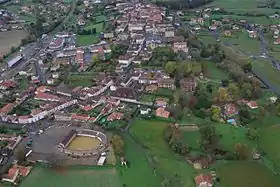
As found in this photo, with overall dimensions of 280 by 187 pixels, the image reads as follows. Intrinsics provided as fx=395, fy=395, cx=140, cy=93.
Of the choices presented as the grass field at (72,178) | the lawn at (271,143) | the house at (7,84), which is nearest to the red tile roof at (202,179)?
the grass field at (72,178)

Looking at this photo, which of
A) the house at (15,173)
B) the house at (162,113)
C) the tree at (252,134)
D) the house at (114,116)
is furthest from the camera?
the house at (162,113)

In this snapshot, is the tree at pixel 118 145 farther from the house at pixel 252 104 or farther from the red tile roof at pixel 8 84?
the red tile roof at pixel 8 84

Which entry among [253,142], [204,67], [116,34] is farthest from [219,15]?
[253,142]

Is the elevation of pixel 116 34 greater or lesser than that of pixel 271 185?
greater

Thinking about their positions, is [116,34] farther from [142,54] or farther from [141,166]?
[141,166]

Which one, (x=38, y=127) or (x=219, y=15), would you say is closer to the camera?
(x=38, y=127)

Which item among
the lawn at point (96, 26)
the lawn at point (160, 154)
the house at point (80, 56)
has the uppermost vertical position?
the lawn at point (96, 26)
